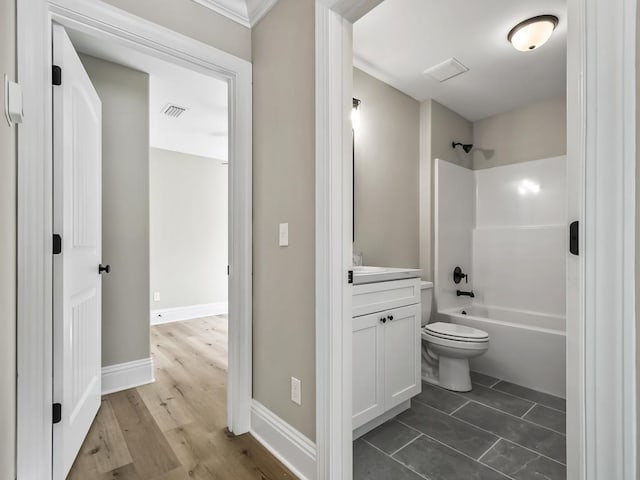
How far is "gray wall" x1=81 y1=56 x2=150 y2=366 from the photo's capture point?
239 centimetres

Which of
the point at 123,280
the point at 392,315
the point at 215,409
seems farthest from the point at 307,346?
the point at 123,280

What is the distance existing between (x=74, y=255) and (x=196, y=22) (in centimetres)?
133

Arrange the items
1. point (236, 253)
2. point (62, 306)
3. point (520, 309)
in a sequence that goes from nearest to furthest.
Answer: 1. point (62, 306)
2. point (236, 253)
3. point (520, 309)

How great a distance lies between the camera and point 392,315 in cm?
197

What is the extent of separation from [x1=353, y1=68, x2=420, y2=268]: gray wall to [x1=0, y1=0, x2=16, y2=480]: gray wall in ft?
6.50

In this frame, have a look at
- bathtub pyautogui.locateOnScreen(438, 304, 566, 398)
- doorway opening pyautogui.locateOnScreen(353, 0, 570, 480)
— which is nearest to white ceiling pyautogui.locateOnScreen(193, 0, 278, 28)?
doorway opening pyautogui.locateOnScreen(353, 0, 570, 480)

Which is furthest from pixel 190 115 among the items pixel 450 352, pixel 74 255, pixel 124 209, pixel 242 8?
pixel 450 352

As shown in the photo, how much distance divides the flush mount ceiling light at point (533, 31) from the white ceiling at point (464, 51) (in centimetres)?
4

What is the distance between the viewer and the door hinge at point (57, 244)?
141cm

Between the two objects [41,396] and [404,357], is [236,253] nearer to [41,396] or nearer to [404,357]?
Answer: [41,396]

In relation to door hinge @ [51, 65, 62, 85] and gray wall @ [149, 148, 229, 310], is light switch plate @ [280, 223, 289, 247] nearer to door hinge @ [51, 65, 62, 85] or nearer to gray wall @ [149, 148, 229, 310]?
door hinge @ [51, 65, 62, 85]

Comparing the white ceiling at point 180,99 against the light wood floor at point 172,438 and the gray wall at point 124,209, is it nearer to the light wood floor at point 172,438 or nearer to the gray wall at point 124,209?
the gray wall at point 124,209

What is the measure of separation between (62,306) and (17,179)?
1.77ft

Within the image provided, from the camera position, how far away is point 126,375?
7.96 ft
